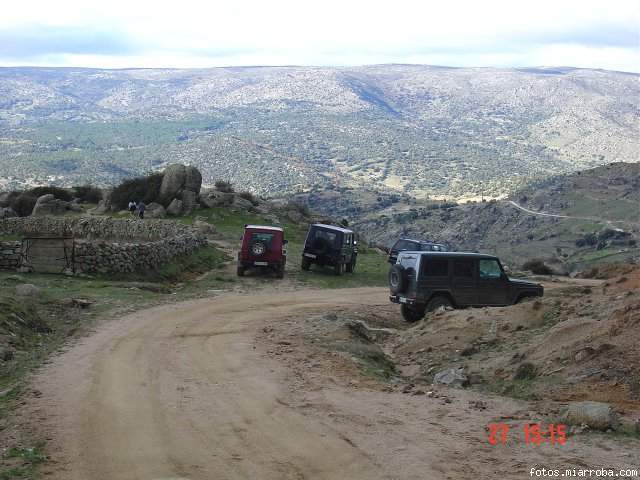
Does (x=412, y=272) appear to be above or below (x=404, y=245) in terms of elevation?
above

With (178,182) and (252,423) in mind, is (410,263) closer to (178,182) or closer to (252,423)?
(252,423)

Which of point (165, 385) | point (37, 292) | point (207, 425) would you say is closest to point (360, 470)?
point (207, 425)

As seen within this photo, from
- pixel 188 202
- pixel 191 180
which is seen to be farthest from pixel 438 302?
pixel 191 180

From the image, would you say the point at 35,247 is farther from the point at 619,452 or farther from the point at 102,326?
the point at 619,452

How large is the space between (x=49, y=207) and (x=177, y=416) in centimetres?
4448

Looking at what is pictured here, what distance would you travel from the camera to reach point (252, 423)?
1012cm

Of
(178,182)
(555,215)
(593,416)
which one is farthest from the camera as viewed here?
(555,215)

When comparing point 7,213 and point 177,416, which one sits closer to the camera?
point 177,416

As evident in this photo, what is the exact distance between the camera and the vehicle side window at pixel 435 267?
20.6m

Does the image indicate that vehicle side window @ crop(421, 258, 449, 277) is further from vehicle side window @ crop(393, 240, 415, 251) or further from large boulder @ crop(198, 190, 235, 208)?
large boulder @ crop(198, 190, 235, 208)

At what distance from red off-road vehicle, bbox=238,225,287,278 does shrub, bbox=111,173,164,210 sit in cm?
2337

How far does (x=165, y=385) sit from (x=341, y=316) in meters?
9.49

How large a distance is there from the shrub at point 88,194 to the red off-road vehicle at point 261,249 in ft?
108

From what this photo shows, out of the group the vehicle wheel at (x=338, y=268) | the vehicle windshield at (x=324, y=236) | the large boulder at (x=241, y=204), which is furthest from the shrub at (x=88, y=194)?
the vehicle wheel at (x=338, y=268)
